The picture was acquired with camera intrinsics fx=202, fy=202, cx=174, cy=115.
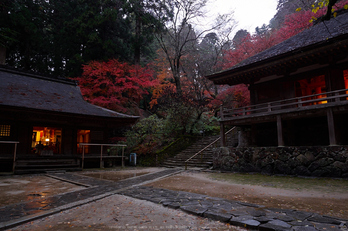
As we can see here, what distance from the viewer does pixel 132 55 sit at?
2661 cm

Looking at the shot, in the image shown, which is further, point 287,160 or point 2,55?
point 2,55

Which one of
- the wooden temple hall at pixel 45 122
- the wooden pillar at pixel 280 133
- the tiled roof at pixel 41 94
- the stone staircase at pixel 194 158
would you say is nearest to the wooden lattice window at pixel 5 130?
the wooden temple hall at pixel 45 122

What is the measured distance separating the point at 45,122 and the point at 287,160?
14.7 metres

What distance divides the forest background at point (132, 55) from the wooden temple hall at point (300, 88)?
4.77m

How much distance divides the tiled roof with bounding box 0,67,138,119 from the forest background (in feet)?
4.54

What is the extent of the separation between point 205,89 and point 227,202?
19509 mm

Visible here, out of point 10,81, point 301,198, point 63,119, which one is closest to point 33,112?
point 63,119

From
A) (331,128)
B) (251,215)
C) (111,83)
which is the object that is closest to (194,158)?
(331,128)

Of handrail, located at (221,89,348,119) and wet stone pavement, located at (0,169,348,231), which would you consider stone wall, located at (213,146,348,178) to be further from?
wet stone pavement, located at (0,169,348,231)

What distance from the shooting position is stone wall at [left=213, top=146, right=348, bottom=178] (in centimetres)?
851

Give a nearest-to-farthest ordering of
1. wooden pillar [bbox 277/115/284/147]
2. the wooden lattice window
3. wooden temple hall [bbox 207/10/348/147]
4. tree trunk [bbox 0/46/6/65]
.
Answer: wooden temple hall [bbox 207/10/348/147] → wooden pillar [bbox 277/115/284/147] → the wooden lattice window → tree trunk [bbox 0/46/6/65]

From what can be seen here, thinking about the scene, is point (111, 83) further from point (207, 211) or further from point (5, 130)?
point (207, 211)

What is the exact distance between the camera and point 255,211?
4090mm

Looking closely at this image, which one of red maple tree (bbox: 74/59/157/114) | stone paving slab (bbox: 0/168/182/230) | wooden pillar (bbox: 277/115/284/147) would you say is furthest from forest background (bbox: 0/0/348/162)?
stone paving slab (bbox: 0/168/182/230)
